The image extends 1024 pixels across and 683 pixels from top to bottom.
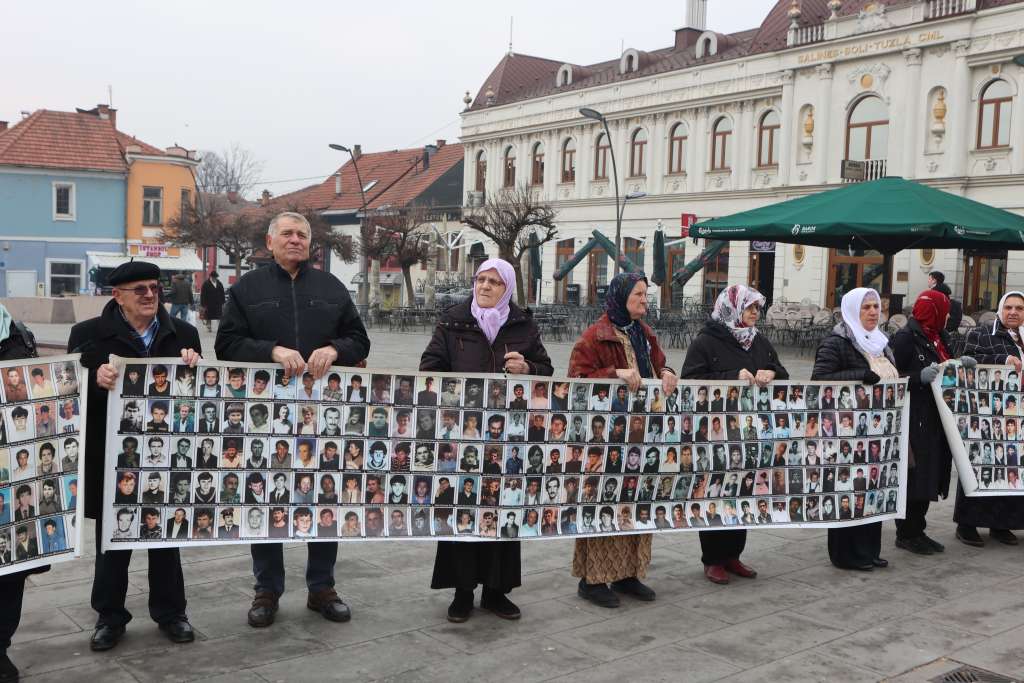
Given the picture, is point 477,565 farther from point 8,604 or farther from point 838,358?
point 838,358

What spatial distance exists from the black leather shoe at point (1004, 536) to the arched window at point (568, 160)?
3934 cm

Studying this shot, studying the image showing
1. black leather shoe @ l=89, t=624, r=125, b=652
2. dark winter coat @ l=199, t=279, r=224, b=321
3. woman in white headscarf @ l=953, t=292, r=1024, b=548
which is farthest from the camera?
dark winter coat @ l=199, t=279, r=224, b=321

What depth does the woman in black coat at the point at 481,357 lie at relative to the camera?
5.09 m

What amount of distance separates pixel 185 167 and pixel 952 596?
5025 cm

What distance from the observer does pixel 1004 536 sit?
714 cm

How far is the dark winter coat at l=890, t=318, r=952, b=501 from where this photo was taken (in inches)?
255

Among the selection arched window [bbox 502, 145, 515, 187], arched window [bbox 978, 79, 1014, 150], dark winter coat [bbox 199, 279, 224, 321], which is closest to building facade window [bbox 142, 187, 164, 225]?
arched window [bbox 502, 145, 515, 187]

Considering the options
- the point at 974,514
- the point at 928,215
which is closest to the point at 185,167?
the point at 928,215

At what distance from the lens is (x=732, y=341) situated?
19.2ft

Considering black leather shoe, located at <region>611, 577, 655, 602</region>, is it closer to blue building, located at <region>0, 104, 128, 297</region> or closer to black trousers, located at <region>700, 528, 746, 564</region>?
black trousers, located at <region>700, 528, 746, 564</region>

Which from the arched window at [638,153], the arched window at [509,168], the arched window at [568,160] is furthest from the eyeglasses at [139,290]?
the arched window at [509,168]

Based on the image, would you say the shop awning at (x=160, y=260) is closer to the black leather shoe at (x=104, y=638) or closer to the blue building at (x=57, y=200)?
the blue building at (x=57, y=200)

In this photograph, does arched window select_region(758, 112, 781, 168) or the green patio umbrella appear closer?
the green patio umbrella

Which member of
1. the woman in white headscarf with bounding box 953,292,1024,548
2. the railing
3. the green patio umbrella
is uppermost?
the railing
